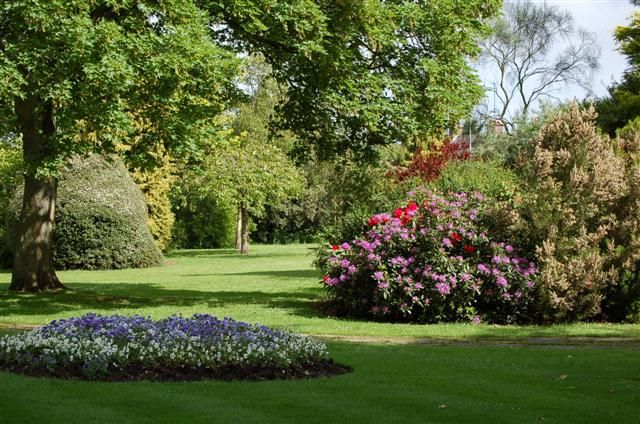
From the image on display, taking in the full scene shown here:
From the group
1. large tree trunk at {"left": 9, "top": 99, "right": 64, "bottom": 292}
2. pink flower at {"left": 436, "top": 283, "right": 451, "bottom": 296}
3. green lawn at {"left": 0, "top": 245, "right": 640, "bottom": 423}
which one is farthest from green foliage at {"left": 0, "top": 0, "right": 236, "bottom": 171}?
pink flower at {"left": 436, "top": 283, "right": 451, "bottom": 296}

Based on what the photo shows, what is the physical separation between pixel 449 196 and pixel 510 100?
148 feet

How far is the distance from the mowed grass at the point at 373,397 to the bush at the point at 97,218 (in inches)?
831

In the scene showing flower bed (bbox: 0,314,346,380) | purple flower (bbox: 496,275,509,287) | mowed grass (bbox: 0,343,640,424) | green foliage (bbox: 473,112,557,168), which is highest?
green foliage (bbox: 473,112,557,168)

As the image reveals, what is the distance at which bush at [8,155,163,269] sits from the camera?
1167 inches

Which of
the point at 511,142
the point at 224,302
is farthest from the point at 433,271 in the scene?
the point at 511,142

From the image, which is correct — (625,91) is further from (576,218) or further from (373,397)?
(373,397)

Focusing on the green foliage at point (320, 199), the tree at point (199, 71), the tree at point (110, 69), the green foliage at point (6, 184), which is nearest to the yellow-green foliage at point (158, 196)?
the green foliage at point (6, 184)

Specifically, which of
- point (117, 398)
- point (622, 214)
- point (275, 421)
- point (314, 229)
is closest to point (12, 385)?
point (117, 398)

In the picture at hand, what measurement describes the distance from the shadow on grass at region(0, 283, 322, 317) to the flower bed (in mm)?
7084

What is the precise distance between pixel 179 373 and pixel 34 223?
1184 cm

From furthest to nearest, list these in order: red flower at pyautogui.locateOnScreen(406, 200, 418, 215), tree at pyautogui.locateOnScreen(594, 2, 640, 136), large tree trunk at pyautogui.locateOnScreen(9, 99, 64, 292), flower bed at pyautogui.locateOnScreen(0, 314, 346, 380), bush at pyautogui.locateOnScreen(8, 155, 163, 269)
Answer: tree at pyautogui.locateOnScreen(594, 2, 640, 136), bush at pyautogui.locateOnScreen(8, 155, 163, 269), large tree trunk at pyautogui.locateOnScreen(9, 99, 64, 292), red flower at pyautogui.locateOnScreen(406, 200, 418, 215), flower bed at pyautogui.locateOnScreen(0, 314, 346, 380)

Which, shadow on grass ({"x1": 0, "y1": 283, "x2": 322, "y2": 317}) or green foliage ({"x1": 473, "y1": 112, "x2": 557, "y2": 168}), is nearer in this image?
shadow on grass ({"x1": 0, "y1": 283, "x2": 322, "y2": 317})

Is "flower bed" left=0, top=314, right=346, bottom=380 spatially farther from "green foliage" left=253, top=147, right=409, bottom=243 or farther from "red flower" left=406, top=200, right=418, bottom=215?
"green foliage" left=253, top=147, right=409, bottom=243

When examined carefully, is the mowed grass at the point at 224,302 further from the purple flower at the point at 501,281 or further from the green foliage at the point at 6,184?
the green foliage at the point at 6,184
